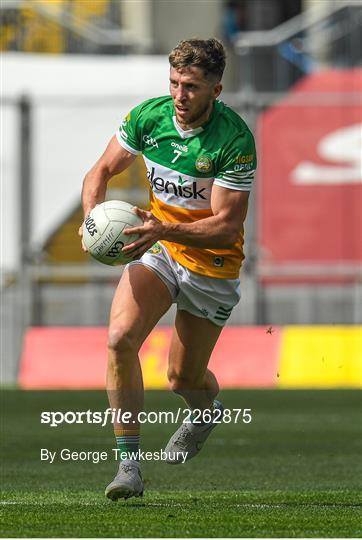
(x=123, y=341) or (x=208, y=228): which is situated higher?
(x=208, y=228)

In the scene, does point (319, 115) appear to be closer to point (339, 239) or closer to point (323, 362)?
point (339, 239)

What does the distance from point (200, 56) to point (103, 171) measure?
990 millimetres

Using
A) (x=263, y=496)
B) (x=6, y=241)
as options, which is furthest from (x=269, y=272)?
(x=263, y=496)

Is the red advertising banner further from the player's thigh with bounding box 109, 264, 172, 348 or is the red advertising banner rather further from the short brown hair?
the short brown hair

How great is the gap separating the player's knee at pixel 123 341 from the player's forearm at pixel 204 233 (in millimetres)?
584

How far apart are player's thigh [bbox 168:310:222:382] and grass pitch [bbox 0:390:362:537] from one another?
776 millimetres

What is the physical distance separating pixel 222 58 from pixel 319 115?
1316 cm

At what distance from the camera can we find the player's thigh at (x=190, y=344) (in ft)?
29.8

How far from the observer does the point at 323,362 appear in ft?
61.5

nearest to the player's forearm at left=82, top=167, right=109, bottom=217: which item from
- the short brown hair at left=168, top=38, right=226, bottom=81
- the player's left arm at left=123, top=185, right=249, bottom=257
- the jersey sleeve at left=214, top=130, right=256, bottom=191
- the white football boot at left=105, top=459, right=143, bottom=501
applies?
the player's left arm at left=123, top=185, right=249, bottom=257

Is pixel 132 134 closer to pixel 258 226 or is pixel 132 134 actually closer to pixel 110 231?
pixel 110 231

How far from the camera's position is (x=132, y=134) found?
29.0 feet

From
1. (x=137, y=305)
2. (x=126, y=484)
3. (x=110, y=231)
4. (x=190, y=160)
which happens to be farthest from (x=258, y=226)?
(x=126, y=484)

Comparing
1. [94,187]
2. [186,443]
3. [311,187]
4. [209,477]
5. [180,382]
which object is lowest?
[311,187]
